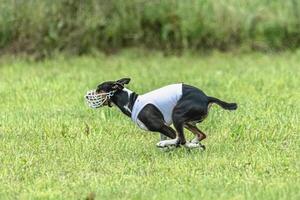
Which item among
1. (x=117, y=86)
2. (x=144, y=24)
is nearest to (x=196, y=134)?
(x=117, y=86)

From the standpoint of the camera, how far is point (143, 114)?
6.88 m

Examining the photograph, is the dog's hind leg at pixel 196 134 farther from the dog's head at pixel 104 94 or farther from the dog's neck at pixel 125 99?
the dog's head at pixel 104 94

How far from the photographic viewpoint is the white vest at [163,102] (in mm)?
6891

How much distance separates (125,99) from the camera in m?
7.10

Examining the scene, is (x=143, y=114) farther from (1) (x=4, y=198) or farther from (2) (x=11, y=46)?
(2) (x=11, y=46)

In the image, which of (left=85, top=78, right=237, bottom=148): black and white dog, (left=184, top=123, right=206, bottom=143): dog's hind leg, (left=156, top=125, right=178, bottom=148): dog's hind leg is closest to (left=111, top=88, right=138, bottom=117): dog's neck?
(left=85, top=78, right=237, bottom=148): black and white dog

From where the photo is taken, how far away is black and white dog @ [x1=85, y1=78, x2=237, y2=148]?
268 inches

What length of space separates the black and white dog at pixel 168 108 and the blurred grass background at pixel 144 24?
5.94 m

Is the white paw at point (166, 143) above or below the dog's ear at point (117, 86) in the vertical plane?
below

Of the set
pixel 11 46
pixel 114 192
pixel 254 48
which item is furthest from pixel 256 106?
pixel 11 46

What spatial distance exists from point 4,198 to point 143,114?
4.74 feet

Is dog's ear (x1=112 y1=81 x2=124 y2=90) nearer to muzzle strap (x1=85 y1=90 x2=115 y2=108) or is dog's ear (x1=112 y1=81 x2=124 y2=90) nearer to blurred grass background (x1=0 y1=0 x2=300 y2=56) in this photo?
muzzle strap (x1=85 y1=90 x2=115 y2=108)

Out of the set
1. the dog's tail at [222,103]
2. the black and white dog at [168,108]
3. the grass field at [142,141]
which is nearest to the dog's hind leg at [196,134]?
the black and white dog at [168,108]

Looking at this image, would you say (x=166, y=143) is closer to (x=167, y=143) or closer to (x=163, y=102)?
(x=167, y=143)
